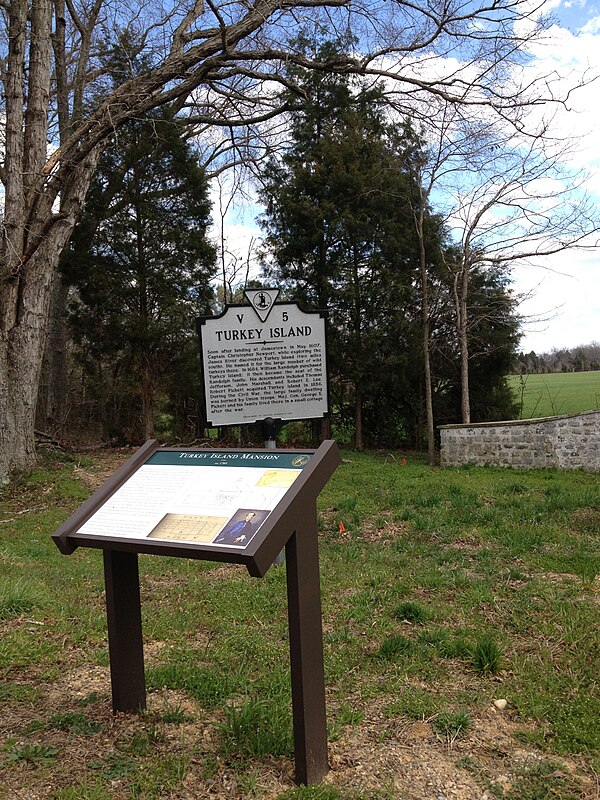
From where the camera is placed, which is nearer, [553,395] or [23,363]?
[23,363]

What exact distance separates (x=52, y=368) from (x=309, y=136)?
884 cm

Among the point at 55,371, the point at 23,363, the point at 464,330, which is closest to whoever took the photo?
the point at 23,363

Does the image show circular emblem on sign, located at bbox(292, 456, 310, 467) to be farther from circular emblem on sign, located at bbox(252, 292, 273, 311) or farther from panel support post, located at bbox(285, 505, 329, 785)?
circular emblem on sign, located at bbox(252, 292, 273, 311)

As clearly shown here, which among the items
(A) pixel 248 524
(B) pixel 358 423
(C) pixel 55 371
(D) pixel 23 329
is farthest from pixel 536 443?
(C) pixel 55 371

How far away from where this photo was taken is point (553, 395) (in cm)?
1914

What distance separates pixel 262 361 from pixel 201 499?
15.2ft

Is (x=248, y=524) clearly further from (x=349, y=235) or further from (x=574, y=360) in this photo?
(x=574, y=360)

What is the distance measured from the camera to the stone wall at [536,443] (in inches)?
470

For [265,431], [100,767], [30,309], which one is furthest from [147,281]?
[100,767]

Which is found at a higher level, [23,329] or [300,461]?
[23,329]

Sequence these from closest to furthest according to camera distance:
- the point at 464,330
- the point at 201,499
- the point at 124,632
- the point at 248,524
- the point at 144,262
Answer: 1. the point at 248,524
2. the point at 201,499
3. the point at 124,632
4. the point at 144,262
5. the point at 464,330

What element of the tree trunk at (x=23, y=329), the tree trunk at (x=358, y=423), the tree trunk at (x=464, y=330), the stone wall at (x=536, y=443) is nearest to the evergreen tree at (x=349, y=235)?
the tree trunk at (x=358, y=423)

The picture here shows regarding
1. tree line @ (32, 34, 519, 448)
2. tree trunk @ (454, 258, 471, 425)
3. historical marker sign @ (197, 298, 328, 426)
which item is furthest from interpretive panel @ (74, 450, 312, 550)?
tree trunk @ (454, 258, 471, 425)

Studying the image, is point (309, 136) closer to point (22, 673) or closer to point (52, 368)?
point (52, 368)
